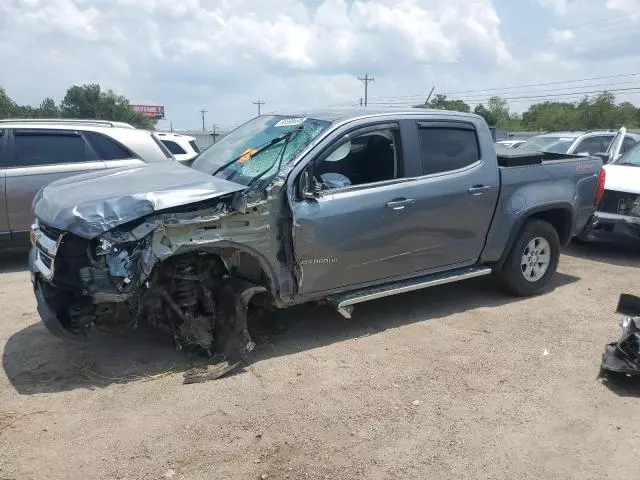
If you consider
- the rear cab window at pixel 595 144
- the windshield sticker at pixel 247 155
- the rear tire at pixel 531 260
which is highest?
the windshield sticker at pixel 247 155

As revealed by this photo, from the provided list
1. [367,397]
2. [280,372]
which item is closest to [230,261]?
[280,372]

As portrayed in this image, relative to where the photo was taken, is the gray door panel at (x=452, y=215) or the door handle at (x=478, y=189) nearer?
the gray door panel at (x=452, y=215)

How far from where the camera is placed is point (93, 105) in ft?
194

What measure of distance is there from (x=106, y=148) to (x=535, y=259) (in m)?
5.39

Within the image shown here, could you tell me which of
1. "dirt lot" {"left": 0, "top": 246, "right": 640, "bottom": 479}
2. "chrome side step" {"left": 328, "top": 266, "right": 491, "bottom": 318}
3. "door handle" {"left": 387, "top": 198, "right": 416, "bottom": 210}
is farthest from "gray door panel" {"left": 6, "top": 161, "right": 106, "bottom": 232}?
"door handle" {"left": 387, "top": 198, "right": 416, "bottom": 210}

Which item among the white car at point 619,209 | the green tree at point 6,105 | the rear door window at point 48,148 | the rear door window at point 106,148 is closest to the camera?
the rear door window at point 48,148

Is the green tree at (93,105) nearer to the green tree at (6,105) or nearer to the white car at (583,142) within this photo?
the green tree at (6,105)

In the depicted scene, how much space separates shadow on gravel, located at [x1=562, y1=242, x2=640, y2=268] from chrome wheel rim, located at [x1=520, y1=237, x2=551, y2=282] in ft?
7.06

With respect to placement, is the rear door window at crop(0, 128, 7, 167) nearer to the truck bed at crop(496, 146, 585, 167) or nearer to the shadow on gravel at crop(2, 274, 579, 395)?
the shadow on gravel at crop(2, 274, 579, 395)

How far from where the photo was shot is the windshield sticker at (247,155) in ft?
16.2

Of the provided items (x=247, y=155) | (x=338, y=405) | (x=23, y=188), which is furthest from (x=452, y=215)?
(x=23, y=188)

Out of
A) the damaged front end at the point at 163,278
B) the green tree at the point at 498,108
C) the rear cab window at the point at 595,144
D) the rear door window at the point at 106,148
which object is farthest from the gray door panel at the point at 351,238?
the green tree at the point at 498,108

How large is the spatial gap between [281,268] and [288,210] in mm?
464

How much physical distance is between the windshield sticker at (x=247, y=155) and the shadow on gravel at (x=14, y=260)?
377 centimetres
